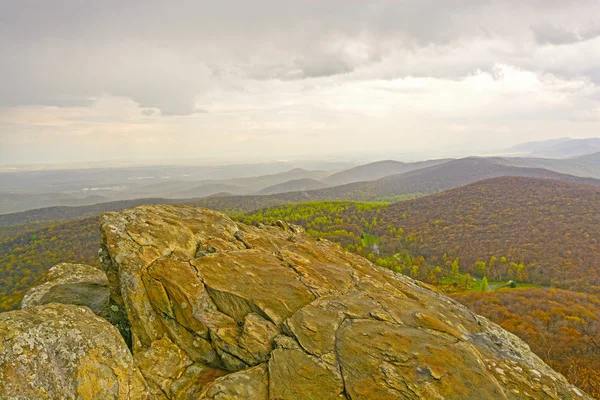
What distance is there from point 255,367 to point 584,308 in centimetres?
8950

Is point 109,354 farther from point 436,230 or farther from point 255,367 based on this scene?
point 436,230

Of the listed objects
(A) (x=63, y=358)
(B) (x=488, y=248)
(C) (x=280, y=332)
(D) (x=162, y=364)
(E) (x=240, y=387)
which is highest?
(A) (x=63, y=358)

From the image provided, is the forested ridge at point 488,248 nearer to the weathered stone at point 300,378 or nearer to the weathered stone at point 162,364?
the weathered stone at point 300,378

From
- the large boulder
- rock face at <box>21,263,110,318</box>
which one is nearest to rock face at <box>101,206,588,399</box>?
the large boulder

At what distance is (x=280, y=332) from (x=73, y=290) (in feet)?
49.8

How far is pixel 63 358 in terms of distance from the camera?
10.0m

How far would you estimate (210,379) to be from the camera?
40.3 ft

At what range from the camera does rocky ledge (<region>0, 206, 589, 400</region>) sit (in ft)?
36.4

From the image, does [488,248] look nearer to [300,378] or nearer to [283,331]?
[283,331]

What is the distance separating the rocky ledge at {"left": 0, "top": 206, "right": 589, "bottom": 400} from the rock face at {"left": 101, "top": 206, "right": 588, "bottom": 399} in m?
0.05

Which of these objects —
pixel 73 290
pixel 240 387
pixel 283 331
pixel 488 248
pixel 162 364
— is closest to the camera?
pixel 240 387

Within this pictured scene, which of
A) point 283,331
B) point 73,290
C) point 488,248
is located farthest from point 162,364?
point 488,248

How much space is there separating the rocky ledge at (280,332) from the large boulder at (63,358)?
201 millimetres

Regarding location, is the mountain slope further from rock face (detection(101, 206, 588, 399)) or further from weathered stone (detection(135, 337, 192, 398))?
weathered stone (detection(135, 337, 192, 398))
